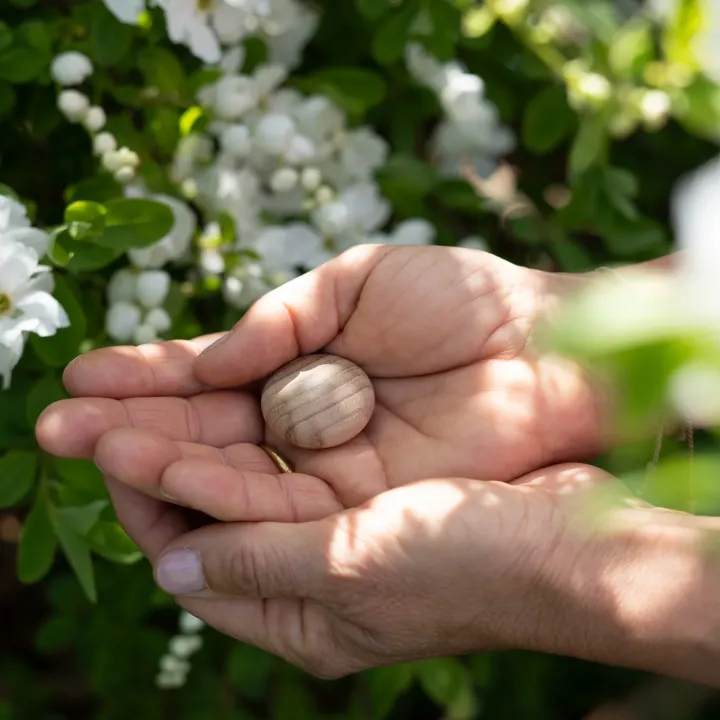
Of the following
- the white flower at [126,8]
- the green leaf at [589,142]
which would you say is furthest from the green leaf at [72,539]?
the green leaf at [589,142]

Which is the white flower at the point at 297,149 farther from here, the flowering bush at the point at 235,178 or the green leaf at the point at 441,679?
the green leaf at the point at 441,679

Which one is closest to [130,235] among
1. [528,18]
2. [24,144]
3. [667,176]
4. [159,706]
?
[24,144]

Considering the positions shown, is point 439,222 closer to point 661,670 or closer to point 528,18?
point 528,18

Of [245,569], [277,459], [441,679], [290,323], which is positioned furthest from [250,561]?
[441,679]

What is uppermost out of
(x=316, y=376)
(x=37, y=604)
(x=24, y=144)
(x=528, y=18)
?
(x=528, y=18)

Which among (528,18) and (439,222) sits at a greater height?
(528,18)

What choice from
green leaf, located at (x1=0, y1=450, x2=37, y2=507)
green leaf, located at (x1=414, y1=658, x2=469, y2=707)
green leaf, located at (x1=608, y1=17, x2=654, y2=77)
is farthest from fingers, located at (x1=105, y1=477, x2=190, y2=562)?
green leaf, located at (x1=608, y1=17, x2=654, y2=77)

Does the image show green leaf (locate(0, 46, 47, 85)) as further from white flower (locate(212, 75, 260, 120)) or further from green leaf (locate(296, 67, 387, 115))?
green leaf (locate(296, 67, 387, 115))
